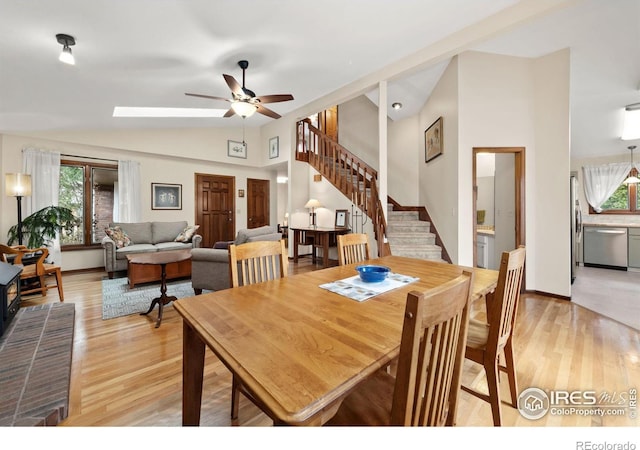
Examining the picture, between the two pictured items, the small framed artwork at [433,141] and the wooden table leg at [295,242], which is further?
the wooden table leg at [295,242]

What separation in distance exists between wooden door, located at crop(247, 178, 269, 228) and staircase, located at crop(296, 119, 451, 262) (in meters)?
1.91

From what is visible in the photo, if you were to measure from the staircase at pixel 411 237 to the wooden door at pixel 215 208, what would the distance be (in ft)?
13.7

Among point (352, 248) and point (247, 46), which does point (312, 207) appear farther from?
point (352, 248)

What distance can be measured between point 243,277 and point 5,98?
4.00 m

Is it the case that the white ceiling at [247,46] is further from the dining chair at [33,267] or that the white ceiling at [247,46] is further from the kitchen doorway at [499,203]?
the dining chair at [33,267]

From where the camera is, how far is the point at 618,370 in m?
1.82

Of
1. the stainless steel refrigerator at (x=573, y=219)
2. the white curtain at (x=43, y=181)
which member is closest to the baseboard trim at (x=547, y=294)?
the stainless steel refrigerator at (x=573, y=219)

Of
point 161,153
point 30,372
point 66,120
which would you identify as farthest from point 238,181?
point 30,372

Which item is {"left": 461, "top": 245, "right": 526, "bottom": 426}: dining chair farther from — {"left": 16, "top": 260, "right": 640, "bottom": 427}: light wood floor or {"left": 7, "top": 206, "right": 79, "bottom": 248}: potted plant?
{"left": 7, "top": 206, "right": 79, "bottom": 248}: potted plant

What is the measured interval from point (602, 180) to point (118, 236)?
9371mm

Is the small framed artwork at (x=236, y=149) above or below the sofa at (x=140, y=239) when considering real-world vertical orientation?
above

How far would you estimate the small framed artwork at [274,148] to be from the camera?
6.46 meters

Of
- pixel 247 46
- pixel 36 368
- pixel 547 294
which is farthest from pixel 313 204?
pixel 36 368

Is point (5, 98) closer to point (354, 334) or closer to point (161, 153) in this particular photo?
point (161, 153)
